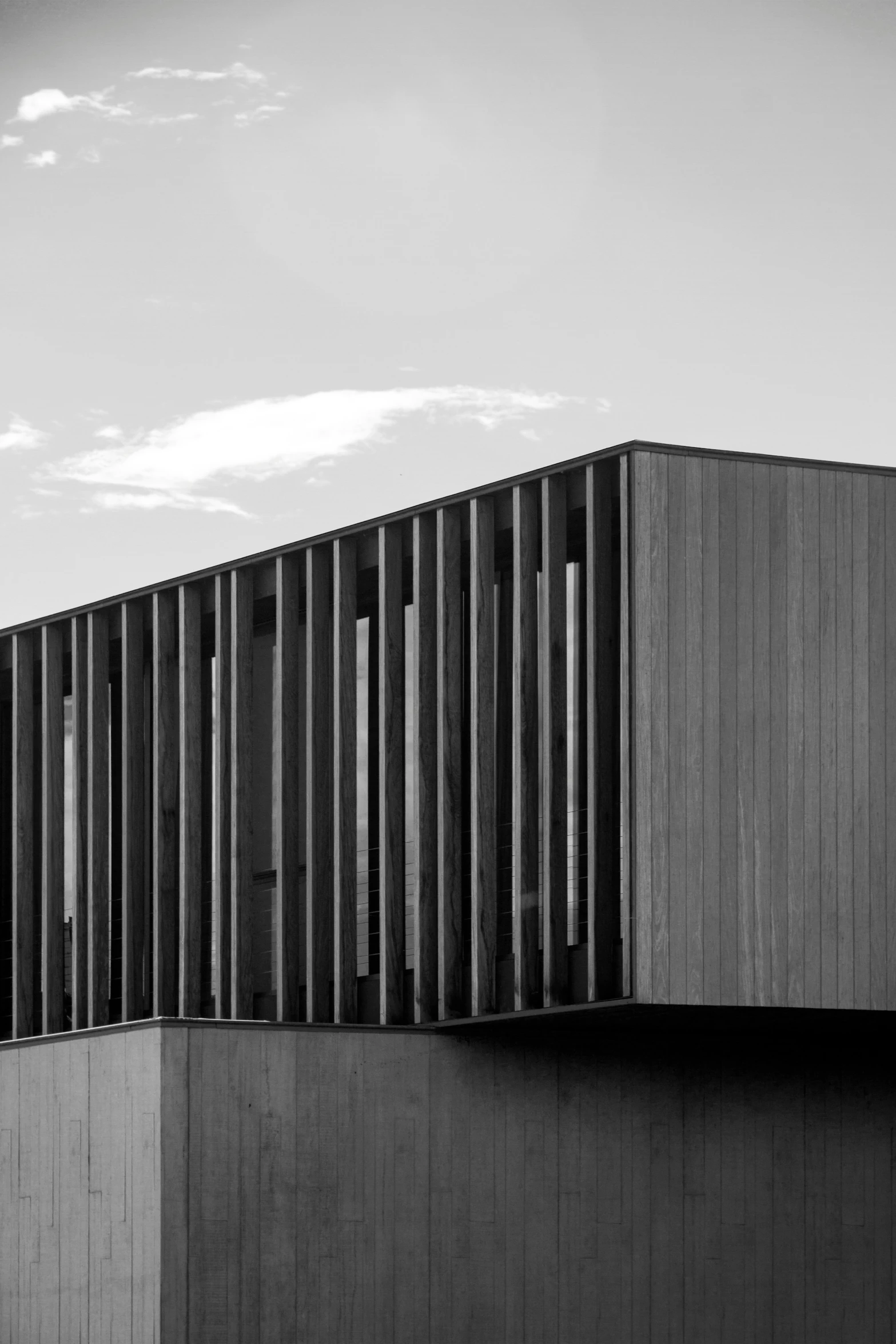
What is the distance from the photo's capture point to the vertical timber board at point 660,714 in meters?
14.2

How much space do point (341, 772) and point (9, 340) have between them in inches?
851

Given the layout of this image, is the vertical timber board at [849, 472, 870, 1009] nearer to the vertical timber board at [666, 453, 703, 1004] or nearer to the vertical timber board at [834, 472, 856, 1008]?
the vertical timber board at [834, 472, 856, 1008]

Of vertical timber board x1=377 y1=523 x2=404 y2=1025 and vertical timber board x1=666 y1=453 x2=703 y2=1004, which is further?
vertical timber board x1=377 y1=523 x2=404 y2=1025

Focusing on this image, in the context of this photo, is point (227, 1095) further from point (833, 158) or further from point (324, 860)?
point (833, 158)

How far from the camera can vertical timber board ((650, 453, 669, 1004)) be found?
14242mm

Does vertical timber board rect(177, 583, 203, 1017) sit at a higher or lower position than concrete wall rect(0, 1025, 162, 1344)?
higher

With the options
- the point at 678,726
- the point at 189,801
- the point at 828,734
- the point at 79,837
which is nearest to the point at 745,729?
the point at 678,726

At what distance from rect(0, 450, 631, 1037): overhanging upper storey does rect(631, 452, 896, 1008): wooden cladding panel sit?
274 millimetres

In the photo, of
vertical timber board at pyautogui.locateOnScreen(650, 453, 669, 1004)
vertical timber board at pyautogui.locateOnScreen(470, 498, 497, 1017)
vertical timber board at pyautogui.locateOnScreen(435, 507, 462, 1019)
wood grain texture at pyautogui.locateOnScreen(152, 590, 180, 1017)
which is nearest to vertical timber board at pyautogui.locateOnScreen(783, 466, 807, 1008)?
vertical timber board at pyautogui.locateOnScreen(650, 453, 669, 1004)

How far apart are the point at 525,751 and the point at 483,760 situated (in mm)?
483

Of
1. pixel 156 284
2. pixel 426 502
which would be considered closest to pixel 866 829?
pixel 426 502

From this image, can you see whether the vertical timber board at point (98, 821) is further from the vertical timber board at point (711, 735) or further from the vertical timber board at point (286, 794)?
the vertical timber board at point (711, 735)

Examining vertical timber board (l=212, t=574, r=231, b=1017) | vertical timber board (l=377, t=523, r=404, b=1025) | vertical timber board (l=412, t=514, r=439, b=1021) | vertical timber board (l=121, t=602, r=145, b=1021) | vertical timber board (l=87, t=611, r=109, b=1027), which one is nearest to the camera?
vertical timber board (l=412, t=514, r=439, b=1021)

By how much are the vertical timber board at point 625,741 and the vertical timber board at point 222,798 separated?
164 inches
